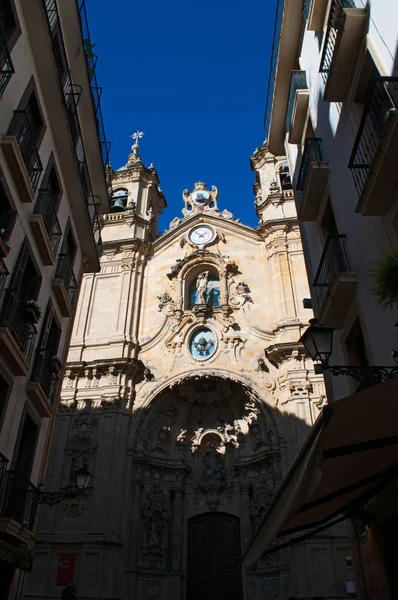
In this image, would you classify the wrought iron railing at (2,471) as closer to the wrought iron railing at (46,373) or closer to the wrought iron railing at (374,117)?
the wrought iron railing at (46,373)

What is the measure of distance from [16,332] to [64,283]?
268 centimetres

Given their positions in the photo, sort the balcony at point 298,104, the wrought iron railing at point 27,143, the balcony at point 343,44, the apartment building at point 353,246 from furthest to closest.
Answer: the balcony at point 298,104, the wrought iron railing at point 27,143, the balcony at point 343,44, the apartment building at point 353,246

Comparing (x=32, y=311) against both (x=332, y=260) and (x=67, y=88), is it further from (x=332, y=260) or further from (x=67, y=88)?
(x=67, y=88)

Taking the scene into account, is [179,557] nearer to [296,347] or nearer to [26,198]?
[296,347]

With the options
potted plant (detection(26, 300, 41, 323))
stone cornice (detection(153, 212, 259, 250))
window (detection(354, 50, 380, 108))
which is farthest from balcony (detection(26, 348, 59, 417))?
stone cornice (detection(153, 212, 259, 250))

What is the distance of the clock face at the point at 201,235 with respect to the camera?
76.8 feet

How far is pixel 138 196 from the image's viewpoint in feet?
83.5

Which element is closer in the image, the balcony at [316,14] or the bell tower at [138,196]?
the balcony at [316,14]

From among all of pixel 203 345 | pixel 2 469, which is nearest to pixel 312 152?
pixel 2 469

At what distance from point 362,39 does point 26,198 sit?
5954 mm

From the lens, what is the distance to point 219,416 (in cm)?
1964

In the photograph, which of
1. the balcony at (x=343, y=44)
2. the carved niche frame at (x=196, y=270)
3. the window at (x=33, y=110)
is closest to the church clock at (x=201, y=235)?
the carved niche frame at (x=196, y=270)

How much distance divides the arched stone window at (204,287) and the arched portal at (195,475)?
12.2ft

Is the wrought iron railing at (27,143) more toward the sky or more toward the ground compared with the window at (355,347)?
more toward the sky
